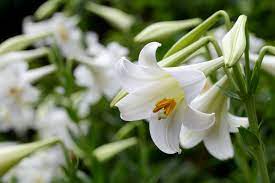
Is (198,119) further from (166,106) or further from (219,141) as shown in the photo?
(219,141)

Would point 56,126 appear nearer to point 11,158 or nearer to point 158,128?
point 11,158

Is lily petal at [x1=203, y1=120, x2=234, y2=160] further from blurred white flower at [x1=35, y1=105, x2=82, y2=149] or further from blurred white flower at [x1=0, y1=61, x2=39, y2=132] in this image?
blurred white flower at [x1=35, y1=105, x2=82, y2=149]

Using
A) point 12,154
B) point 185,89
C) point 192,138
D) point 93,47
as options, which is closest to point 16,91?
point 93,47

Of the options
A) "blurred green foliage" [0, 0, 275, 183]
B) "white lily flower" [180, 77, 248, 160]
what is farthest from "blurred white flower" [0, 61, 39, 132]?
"white lily flower" [180, 77, 248, 160]

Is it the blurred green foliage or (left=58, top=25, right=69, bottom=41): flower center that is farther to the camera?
(left=58, top=25, right=69, bottom=41): flower center

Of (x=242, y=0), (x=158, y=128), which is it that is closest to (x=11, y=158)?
(x=158, y=128)

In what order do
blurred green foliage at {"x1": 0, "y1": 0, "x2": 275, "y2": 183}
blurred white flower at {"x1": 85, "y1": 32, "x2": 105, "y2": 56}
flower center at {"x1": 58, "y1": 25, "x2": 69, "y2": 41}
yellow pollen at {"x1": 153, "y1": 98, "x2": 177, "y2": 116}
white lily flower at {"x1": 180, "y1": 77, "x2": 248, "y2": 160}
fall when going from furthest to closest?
flower center at {"x1": 58, "y1": 25, "x2": 69, "y2": 41} → blurred white flower at {"x1": 85, "y1": 32, "x2": 105, "y2": 56} → blurred green foliage at {"x1": 0, "y1": 0, "x2": 275, "y2": 183} → white lily flower at {"x1": 180, "y1": 77, "x2": 248, "y2": 160} → yellow pollen at {"x1": 153, "y1": 98, "x2": 177, "y2": 116}

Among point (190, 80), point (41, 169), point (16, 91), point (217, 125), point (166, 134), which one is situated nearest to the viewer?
point (190, 80)
